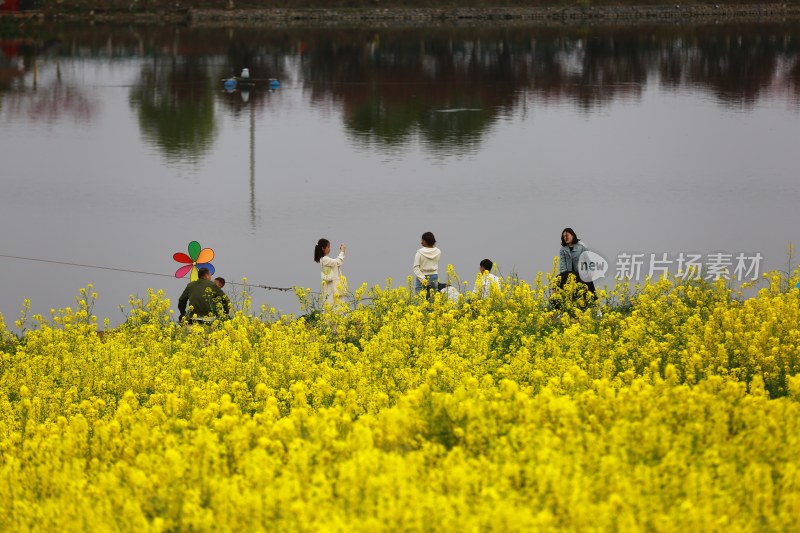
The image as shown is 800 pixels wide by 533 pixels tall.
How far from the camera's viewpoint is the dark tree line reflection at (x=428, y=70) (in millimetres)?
33750

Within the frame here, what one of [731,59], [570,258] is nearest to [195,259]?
[570,258]

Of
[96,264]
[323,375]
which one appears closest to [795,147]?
[96,264]

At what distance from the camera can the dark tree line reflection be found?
3375cm

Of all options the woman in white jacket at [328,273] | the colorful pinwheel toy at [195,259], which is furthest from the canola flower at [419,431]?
the colorful pinwheel toy at [195,259]

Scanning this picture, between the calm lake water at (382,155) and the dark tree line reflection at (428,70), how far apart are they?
166mm

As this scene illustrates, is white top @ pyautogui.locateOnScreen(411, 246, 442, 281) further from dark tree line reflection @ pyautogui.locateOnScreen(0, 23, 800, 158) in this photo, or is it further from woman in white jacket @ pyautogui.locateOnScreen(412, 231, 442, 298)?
dark tree line reflection @ pyautogui.locateOnScreen(0, 23, 800, 158)

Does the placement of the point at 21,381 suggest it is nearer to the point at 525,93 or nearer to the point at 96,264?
the point at 96,264

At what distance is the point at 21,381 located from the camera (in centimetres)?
937

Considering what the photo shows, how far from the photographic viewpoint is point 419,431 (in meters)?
6.39

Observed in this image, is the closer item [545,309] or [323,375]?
[323,375]

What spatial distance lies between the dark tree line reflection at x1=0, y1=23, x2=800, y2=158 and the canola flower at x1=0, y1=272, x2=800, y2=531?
19.3 meters

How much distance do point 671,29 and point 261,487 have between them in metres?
55.0

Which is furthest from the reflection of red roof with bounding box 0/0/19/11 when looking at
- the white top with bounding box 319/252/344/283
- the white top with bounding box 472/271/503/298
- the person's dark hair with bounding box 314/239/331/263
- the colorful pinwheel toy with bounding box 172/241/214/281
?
the white top with bounding box 472/271/503/298

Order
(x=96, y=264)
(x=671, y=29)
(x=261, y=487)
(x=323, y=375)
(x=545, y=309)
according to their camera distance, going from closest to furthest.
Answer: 1. (x=261, y=487)
2. (x=323, y=375)
3. (x=545, y=309)
4. (x=96, y=264)
5. (x=671, y=29)
